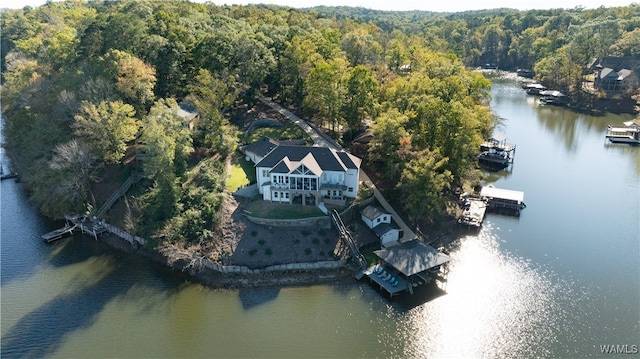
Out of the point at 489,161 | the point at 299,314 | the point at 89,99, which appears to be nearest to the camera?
the point at 299,314

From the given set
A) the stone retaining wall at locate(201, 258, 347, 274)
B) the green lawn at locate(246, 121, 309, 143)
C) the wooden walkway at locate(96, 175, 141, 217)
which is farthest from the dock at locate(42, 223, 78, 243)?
the green lawn at locate(246, 121, 309, 143)

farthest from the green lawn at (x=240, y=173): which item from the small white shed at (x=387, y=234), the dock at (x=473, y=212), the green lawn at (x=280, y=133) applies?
the dock at (x=473, y=212)

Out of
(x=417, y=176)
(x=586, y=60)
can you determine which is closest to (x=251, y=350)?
(x=417, y=176)

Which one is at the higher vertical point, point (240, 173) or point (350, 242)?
point (240, 173)

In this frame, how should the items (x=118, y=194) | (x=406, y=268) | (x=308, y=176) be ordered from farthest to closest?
(x=118, y=194) < (x=308, y=176) < (x=406, y=268)

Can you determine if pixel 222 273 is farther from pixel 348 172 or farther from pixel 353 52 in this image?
pixel 353 52

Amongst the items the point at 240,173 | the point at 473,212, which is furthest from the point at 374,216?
the point at 240,173

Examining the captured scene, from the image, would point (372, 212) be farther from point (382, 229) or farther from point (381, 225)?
point (382, 229)

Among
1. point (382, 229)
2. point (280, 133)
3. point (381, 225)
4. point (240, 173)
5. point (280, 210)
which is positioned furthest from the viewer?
point (280, 133)
